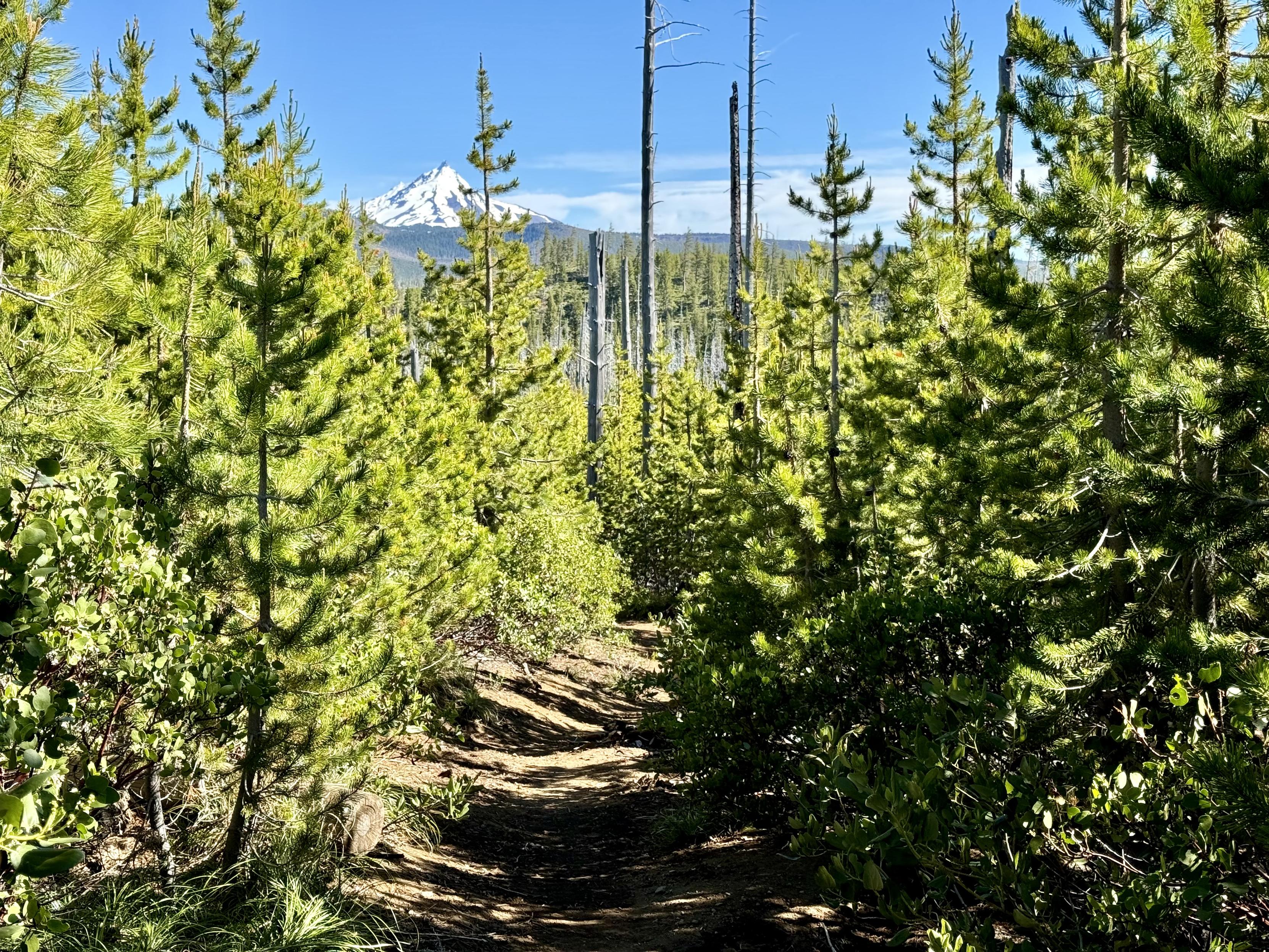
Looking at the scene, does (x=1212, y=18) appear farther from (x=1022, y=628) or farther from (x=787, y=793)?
(x=787, y=793)

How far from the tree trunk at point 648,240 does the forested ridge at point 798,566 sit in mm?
9360

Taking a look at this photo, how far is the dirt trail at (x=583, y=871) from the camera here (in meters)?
4.82

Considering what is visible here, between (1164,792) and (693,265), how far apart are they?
9142 cm

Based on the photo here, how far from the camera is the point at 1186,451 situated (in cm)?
380

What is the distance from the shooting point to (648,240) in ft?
60.5

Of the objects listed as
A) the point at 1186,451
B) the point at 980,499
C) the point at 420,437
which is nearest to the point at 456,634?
the point at 420,437

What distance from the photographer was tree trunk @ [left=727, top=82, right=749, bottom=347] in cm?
1911

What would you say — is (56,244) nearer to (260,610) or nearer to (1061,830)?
(260,610)

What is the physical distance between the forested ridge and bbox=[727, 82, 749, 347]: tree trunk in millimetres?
10288

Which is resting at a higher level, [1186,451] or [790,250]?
[790,250]

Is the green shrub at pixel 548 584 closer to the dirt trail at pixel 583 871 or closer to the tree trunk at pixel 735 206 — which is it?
the dirt trail at pixel 583 871

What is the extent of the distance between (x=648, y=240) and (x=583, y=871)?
46.2ft

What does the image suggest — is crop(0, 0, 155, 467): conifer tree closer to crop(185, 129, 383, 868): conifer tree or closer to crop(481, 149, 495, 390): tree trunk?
crop(185, 129, 383, 868): conifer tree

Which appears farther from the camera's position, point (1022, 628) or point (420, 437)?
point (420, 437)
